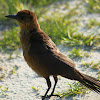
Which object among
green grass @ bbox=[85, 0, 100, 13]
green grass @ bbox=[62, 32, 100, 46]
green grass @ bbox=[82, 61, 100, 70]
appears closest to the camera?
green grass @ bbox=[82, 61, 100, 70]

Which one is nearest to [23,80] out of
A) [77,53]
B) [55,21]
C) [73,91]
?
[73,91]

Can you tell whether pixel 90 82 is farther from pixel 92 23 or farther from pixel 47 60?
pixel 92 23

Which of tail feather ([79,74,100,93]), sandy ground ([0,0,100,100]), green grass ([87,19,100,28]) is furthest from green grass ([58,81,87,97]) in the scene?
green grass ([87,19,100,28])

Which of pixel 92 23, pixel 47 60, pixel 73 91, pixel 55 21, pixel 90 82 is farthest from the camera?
pixel 92 23

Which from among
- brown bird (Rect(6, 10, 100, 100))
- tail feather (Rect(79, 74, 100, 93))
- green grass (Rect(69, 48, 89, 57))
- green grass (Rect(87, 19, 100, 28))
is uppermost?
green grass (Rect(87, 19, 100, 28))

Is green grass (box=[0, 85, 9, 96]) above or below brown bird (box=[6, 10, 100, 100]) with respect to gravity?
below

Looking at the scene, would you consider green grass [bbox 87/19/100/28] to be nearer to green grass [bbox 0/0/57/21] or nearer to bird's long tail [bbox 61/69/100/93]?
green grass [bbox 0/0/57/21]

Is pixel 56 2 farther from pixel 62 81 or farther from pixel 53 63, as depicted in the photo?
pixel 53 63

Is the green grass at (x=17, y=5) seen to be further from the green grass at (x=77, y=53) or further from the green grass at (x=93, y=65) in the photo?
the green grass at (x=93, y=65)

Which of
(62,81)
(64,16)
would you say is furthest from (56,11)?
(62,81)

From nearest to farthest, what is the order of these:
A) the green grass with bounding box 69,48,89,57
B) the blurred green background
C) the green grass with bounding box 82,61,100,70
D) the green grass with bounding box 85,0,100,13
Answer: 1. the green grass with bounding box 82,61,100,70
2. the green grass with bounding box 69,48,89,57
3. the blurred green background
4. the green grass with bounding box 85,0,100,13

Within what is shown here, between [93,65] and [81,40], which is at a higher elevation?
[81,40]

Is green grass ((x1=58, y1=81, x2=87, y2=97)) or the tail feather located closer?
the tail feather

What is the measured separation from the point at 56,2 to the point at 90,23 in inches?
66.3
